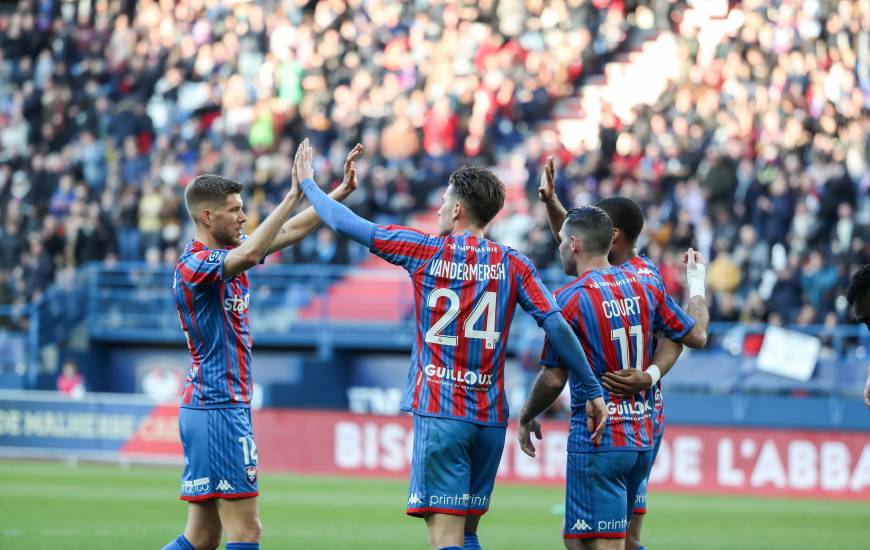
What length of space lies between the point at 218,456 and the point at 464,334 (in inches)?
57.9

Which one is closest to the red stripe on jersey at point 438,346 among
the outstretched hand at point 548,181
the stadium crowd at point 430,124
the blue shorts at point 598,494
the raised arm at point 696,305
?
the blue shorts at point 598,494

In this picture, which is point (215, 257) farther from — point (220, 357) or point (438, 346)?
point (438, 346)

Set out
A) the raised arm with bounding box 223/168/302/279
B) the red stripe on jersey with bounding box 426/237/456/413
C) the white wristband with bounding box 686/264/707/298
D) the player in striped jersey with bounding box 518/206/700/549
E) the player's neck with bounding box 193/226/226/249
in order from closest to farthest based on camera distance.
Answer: the red stripe on jersey with bounding box 426/237/456/413, the raised arm with bounding box 223/168/302/279, the player in striped jersey with bounding box 518/206/700/549, the player's neck with bounding box 193/226/226/249, the white wristband with bounding box 686/264/707/298

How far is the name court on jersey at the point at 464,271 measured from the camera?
272 inches

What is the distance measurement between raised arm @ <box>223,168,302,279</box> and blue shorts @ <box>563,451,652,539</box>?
6.42 ft

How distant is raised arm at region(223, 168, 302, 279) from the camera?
6965mm

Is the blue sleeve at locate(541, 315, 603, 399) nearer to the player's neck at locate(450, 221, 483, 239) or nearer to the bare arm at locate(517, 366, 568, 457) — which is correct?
the bare arm at locate(517, 366, 568, 457)

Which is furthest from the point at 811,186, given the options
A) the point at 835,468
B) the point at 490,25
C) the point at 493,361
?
the point at 493,361

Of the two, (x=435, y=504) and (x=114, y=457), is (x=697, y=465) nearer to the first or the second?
(x=114, y=457)

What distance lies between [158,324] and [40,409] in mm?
3822

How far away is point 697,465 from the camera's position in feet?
60.8

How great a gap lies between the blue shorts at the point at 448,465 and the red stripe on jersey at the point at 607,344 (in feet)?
2.27

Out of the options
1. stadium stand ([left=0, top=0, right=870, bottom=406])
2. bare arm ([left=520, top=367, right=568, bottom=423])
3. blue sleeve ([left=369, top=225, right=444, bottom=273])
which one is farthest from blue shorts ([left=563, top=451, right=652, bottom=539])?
stadium stand ([left=0, top=0, right=870, bottom=406])

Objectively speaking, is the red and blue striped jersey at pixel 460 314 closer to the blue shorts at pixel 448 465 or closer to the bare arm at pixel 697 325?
the blue shorts at pixel 448 465
